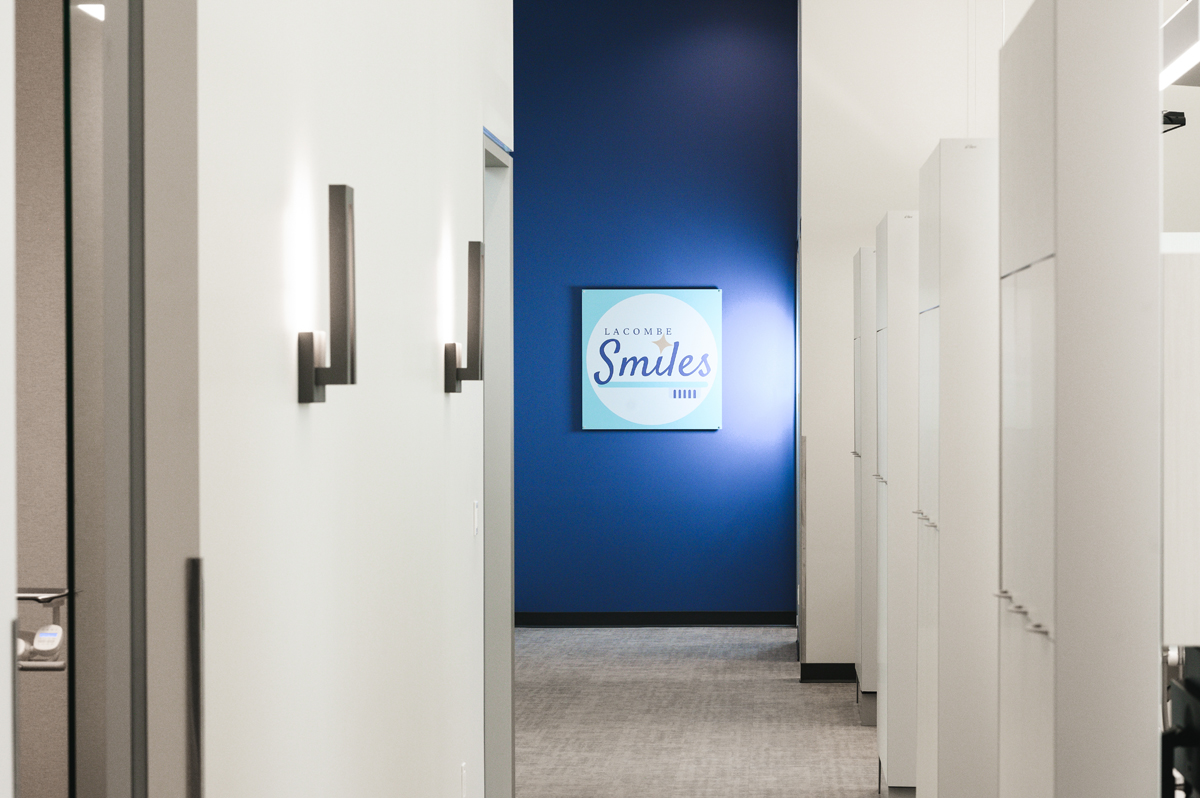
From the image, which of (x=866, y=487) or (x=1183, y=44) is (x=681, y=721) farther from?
(x=1183, y=44)

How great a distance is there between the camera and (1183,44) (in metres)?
2.43

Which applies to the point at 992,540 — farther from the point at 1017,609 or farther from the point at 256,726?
the point at 256,726

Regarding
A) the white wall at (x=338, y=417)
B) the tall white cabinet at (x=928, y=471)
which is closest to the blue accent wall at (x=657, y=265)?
the tall white cabinet at (x=928, y=471)

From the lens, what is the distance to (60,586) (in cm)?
155

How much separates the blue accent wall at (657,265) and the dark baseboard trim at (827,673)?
4.30 feet

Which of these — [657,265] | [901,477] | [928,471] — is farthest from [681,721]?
[657,265]

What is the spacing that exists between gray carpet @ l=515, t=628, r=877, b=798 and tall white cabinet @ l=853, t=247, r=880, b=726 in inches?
11.5

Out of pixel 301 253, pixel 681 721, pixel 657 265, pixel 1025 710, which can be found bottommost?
pixel 681 721

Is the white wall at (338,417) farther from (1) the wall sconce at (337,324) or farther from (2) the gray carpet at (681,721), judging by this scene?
(2) the gray carpet at (681,721)

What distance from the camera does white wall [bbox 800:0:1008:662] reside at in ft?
20.0

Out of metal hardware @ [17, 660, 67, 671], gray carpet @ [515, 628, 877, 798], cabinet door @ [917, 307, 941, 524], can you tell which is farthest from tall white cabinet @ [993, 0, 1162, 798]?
gray carpet @ [515, 628, 877, 798]

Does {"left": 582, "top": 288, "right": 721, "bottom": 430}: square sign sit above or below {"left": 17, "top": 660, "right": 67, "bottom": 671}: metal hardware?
above

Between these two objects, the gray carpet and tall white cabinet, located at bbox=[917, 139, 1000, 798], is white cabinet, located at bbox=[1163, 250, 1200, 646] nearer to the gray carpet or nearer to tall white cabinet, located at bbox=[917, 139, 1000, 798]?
tall white cabinet, located at bbox=[917, 139, 1000, 798]

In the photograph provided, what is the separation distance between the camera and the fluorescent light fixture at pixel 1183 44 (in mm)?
2342
